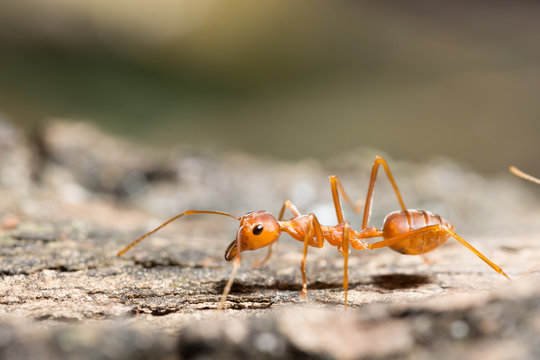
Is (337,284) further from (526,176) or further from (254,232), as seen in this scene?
(526,176)

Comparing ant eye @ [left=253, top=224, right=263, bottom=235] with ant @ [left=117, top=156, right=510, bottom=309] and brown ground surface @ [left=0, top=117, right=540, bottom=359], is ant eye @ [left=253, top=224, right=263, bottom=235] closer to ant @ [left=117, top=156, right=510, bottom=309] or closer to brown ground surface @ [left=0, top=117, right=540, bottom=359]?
ant @ [left=117, top=156, right=510, bottom=309]

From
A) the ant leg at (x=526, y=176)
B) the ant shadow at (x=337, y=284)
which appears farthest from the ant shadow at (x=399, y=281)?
the ant leg at (x=526, y=176)

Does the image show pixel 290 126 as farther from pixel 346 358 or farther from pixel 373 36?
pixel 346 358

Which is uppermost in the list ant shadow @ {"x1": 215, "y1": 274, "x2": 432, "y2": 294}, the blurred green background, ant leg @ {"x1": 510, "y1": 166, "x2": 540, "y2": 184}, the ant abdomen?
the blurred green background

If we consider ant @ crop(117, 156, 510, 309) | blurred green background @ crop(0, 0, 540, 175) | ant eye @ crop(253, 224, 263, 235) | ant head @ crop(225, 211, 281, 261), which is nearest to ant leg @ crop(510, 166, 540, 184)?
ant @ crop(117, 156, 510, 309)

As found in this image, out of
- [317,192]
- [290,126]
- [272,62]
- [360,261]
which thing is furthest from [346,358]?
[272,62]

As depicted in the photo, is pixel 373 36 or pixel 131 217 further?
pixel 373 36
